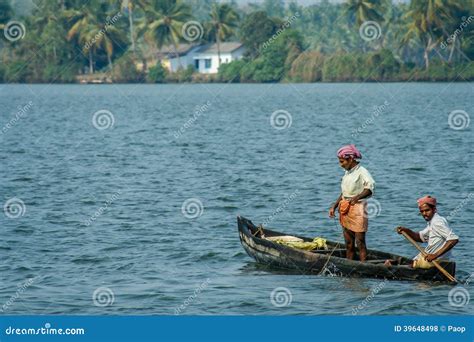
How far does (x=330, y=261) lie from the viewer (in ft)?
→ 59.5

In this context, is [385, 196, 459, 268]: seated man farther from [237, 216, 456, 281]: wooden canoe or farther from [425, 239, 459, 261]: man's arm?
[237, 216, 456, 281]: wooden canoe

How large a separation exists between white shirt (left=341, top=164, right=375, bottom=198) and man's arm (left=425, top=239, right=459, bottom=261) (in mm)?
1455

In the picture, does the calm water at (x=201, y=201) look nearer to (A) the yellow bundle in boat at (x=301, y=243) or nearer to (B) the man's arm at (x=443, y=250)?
(B) the man's arm at (x=443, y=250)

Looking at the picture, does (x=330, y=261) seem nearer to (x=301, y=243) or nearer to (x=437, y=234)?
(x=301, y=243)

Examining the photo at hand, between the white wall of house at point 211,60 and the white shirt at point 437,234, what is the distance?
11020 centimetres

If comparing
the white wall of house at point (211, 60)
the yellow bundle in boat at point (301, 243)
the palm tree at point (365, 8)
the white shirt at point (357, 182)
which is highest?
the palm tree at point (365, 8)

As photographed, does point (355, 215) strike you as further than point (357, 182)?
Yes

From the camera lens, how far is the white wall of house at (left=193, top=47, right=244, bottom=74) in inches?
4995

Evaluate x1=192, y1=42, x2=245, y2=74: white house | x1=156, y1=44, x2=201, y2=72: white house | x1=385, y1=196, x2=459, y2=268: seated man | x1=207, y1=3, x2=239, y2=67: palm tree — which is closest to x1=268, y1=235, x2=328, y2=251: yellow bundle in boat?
x1=385, y1=196, x2=459, y2=268: seated man

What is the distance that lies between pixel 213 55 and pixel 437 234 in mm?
112596

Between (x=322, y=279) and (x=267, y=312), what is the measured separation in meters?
2.19

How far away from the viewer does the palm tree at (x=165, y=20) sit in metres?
119

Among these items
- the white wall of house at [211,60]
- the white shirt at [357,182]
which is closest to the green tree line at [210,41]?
the white wall of house at [211,60]

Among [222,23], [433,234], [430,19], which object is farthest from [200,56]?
[433,234]
